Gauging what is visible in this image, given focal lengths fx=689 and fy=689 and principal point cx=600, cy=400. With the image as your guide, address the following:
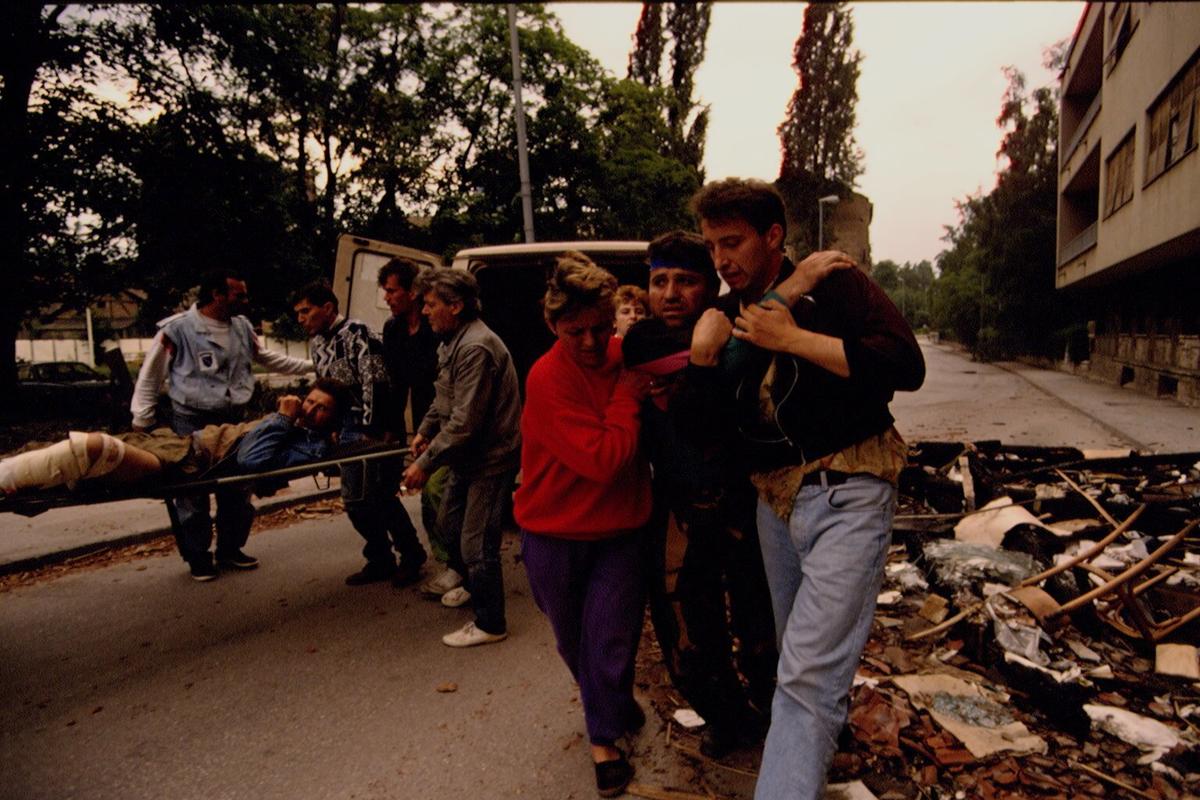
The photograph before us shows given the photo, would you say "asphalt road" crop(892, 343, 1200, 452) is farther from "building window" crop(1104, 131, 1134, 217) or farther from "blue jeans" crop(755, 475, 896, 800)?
"blue jeans" crop(755, 475, 896, 800)

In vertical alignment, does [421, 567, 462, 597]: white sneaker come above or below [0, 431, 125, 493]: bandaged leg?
below

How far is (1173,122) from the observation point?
12.3 meters

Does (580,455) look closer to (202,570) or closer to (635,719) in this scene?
(635,719)

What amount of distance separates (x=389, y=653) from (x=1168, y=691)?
12.6 feet

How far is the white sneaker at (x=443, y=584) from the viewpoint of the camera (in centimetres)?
469

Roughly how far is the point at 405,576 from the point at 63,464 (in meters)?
2.22

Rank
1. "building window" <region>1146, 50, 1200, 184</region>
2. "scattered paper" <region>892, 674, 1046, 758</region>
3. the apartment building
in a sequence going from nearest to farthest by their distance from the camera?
"scattered paper" <region>892, 674, 1046, 758</region> < "building window" <region>1146, 50, 1200, 184</region> < the apartment building

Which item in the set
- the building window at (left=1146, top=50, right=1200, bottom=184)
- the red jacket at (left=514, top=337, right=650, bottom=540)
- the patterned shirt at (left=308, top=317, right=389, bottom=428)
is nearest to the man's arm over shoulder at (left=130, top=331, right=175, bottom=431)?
the patterned shirt at (left=308, top=317, right=389, bottom=428)

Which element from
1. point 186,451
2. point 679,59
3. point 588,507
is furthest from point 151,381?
point 679,59

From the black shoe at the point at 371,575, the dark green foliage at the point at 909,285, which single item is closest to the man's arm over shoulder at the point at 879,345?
the black shoe at the point at 371,575

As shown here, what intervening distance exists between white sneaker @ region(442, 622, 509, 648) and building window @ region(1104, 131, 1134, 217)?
1696 cm

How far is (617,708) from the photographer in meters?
2.66

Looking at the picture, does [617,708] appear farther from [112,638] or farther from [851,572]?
[112,638]

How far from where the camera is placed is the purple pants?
8.67ft
